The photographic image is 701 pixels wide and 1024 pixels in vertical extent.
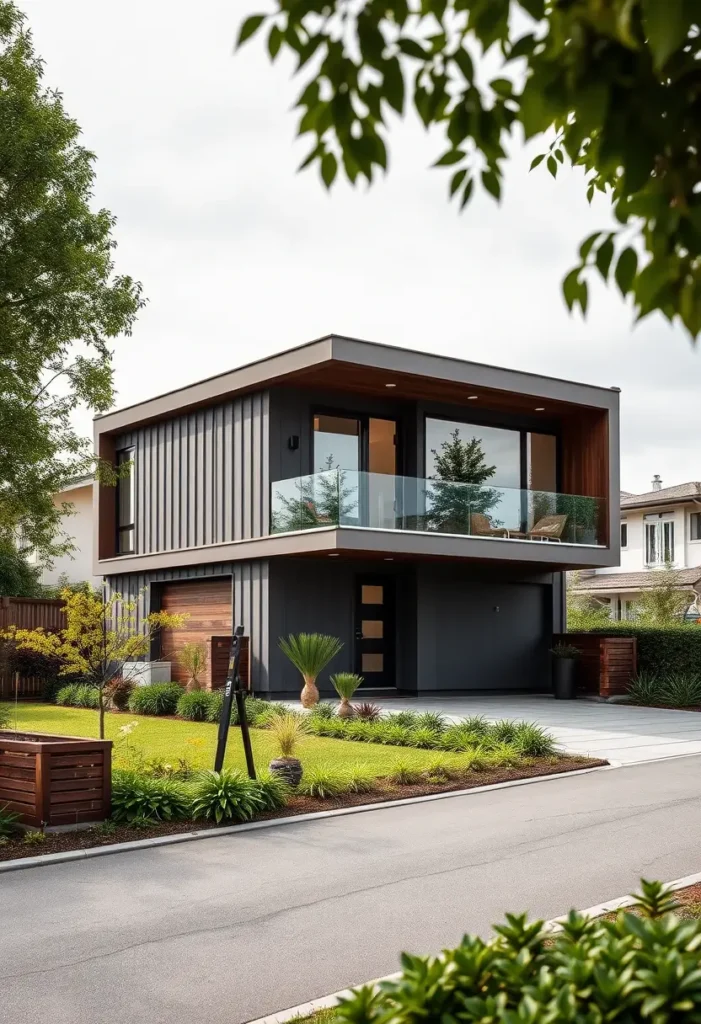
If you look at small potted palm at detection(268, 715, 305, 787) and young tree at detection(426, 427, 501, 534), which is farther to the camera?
young tree at detection(426, 427, 501, 534)

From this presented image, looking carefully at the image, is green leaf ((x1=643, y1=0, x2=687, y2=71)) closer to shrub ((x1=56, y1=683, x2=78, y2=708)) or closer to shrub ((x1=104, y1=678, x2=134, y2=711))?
shrub ((x1=104, y1=678, x2=134, y2=711))

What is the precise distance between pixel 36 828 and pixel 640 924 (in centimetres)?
632

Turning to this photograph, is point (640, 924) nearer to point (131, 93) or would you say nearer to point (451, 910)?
point (451, 910)

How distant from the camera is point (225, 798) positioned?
9375 mm

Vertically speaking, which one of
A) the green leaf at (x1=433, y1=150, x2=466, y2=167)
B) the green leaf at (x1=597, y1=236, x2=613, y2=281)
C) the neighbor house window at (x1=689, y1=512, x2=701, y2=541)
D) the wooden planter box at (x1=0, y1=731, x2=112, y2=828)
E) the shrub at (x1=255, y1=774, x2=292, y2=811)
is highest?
the neighbor house window at (x1=689, y1=512, x2=701, y2=541)

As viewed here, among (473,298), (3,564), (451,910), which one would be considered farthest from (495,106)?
(3,564)

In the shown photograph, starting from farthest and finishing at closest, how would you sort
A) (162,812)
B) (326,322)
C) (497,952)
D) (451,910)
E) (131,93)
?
(326,322) → (162,812) → (451,910) → (131,93) → (497,952)

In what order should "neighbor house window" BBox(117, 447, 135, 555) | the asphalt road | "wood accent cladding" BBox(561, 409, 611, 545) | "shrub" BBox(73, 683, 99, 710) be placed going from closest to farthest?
the asphalt road, "shrub" BBox(73, 683, 99, 710), "wood accent cladding" BBox(561, 409, 611, 545), "neighbor house window" BBox(117, 447, 135, 555)

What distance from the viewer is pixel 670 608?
33.4 meters

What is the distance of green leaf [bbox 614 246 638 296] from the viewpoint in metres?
2.30

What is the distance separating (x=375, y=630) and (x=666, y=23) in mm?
21831

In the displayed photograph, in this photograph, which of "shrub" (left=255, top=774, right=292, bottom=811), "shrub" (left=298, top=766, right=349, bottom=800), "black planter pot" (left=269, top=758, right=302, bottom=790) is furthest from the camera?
"black planter pot" (left=269, top=758, right=302, bottom=790)

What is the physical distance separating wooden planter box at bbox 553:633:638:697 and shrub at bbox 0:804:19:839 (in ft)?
52.1

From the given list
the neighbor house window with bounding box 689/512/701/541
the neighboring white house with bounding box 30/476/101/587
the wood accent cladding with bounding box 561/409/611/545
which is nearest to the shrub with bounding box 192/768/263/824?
the wood accent cladding with bounding box 561/409/611/545
